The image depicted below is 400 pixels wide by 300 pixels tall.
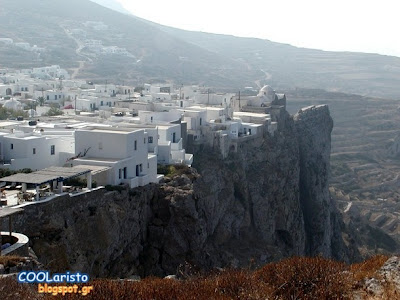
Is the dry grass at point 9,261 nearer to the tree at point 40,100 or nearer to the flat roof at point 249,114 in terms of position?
the flat roof at point 249,114

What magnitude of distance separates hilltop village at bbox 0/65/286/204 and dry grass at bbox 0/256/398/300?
950 centimetres

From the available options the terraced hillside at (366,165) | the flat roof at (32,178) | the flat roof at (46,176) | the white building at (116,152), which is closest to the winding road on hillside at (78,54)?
the terraced hillside at (366,165)

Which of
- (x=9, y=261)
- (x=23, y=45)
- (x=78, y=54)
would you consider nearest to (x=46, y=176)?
(x=9, y=261)

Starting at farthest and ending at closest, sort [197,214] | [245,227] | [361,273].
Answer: [245,227] → [197,214] → [361,273]

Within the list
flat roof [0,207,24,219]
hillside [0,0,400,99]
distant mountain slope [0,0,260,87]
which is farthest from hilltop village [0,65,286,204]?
distant mountain slope [0,0,260,87]

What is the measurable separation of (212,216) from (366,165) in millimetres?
67376

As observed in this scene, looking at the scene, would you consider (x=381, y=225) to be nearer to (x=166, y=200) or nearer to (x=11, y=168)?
(x=166, y=200)

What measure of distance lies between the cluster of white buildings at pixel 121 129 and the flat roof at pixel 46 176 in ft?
5.86

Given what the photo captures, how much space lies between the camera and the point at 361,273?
1263 cm

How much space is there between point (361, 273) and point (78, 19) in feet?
574

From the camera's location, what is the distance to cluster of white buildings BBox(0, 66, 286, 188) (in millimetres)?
26906

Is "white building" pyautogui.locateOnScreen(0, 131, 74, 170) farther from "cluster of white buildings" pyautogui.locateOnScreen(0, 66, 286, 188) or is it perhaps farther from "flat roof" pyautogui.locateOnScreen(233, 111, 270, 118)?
"flat roof" pyautogui.locateOnScreen(233, 111, 270, 118)

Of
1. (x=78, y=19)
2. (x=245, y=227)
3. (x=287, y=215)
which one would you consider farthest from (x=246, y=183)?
(x=78, y=19)

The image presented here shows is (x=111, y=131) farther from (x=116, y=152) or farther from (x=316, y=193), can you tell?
(x=316, y=193)
